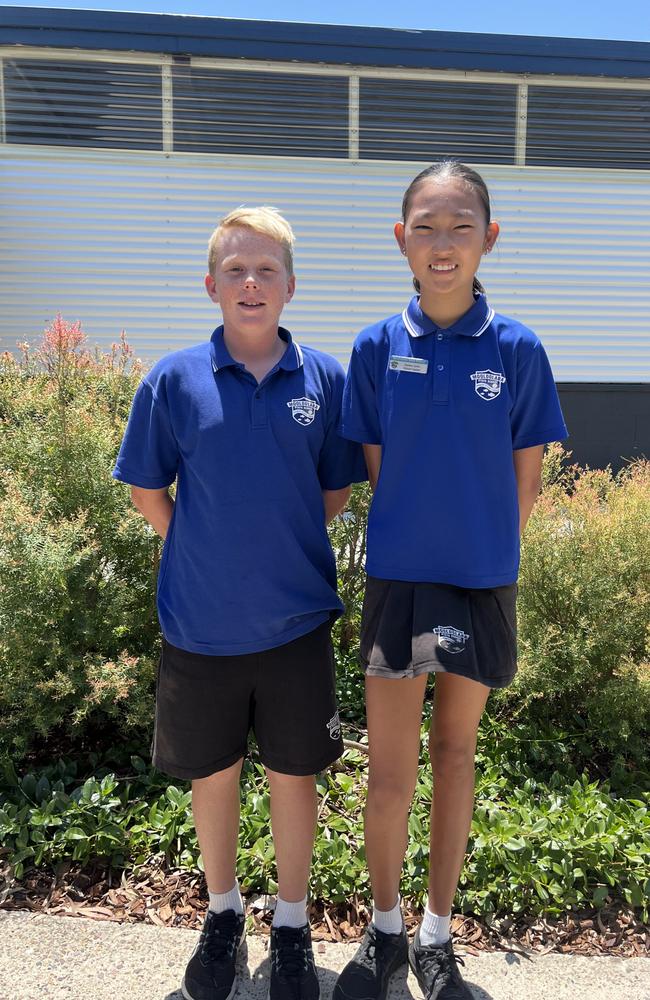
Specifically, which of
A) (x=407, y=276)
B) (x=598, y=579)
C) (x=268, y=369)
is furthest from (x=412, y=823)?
(x=407, y=276)

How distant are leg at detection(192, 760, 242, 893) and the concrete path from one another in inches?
10.7

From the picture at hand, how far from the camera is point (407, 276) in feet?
30.0

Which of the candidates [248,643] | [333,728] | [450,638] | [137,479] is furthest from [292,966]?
[137,479]

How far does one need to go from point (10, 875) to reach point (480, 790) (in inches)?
67.2

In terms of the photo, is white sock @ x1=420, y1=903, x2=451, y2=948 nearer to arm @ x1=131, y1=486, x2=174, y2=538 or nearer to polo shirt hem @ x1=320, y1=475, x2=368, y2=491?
polo shirt hem @ x1=320, y1=475, x2=368, y2=491

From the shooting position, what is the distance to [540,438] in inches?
82.0

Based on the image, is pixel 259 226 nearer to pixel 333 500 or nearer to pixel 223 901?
pixel 333 500

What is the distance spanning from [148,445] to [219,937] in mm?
1427

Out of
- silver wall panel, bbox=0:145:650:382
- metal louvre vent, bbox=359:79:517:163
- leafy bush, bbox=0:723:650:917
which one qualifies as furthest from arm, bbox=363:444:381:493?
metal louvre vent, bbox=359:79:517:163

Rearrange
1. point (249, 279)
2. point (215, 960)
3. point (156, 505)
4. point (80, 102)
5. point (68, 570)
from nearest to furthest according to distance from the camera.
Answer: point (249, 279)
point (215, 960)
point (156, 505)
point (68, 570)
point (80, 102)

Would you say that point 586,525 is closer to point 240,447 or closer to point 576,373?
point 240,447

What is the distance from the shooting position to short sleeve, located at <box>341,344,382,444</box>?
209cm

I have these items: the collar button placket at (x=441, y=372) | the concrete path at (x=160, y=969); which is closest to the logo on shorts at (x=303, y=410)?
the collar button placket at (x=441, y=372)

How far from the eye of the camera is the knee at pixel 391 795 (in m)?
→ 2.10
